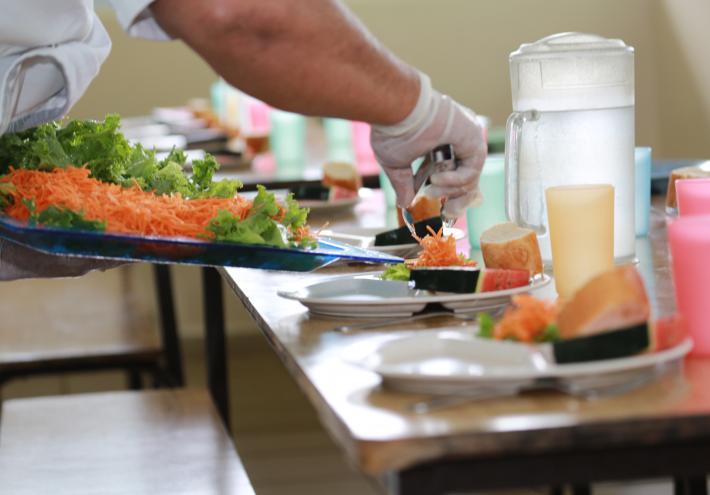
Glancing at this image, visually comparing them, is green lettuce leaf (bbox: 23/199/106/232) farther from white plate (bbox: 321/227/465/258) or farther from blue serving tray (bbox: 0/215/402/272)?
white plate (bbox: 321/227/465/258)

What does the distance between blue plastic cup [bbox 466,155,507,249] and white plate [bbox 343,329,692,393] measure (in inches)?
30.9

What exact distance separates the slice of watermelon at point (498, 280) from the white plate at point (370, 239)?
284 millimetres

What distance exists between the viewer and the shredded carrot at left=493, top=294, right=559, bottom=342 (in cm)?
94

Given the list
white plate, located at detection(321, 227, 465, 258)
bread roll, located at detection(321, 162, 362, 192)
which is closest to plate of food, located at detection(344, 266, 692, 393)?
white plate, located at detection(321, 227, 465, 258)

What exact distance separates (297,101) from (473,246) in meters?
0.54

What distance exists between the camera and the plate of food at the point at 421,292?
1.18 m

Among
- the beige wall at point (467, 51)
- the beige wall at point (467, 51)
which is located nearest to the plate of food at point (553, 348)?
the beige wall at point (467, 51)

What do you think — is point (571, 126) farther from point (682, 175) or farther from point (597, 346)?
point (597, 346)

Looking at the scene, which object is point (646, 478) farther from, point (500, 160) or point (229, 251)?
point (500, 160)

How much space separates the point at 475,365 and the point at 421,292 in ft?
1.11

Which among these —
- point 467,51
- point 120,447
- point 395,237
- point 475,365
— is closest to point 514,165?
point 395,237

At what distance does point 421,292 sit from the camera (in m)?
1.23

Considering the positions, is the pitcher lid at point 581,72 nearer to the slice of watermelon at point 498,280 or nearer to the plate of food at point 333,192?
the slice of watermelon at point 498,280

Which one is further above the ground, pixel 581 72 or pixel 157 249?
pixel 581 72
